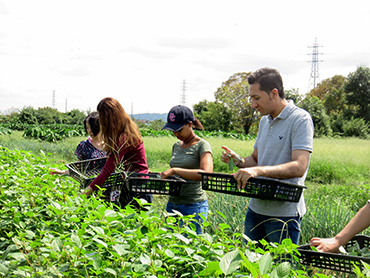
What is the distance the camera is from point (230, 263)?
104 cm

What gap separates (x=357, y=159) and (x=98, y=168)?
10.5m

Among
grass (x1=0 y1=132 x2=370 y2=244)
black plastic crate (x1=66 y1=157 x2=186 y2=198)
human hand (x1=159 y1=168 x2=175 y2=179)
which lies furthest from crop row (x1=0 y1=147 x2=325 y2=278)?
grass (x1=0 y1=132 x2=370 y2=244)

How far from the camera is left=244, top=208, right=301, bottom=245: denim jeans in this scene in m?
2.30

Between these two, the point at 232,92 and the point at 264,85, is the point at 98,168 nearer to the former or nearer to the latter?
the point at 264,85

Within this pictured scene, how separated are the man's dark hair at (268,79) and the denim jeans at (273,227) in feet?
2.75

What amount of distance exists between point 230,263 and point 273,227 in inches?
53.9

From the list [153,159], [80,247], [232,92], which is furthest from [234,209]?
[232,92]

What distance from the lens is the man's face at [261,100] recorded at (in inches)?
92.0

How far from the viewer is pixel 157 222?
4.91 feet

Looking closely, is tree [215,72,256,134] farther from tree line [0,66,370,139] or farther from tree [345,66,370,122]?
tree [345,66,370,122]

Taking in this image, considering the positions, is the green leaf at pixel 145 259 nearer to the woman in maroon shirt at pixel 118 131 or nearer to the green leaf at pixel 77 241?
the green leaf at pixel 77 241

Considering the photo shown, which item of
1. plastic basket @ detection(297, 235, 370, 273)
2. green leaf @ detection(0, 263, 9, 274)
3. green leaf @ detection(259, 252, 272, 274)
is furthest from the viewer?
plastic basket @ detection(297, 235, 370, 273)

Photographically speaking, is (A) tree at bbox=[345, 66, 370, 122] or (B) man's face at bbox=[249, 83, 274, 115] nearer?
(B) man's face at bbox=[249, 83, 274, 115]

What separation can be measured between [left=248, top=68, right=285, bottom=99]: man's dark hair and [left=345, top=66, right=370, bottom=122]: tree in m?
36.7
